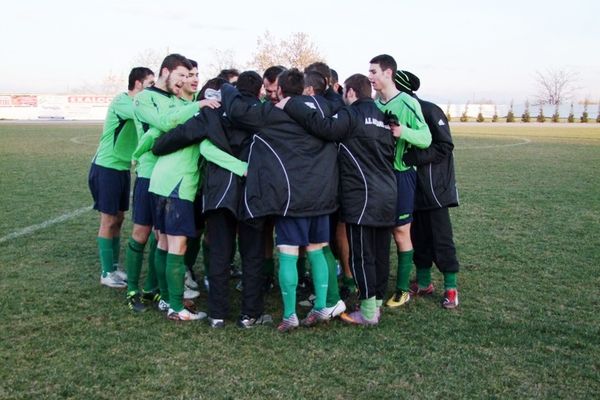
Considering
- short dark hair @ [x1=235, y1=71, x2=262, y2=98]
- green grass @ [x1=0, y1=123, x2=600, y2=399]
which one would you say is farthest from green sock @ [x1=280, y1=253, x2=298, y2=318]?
short dark hair @ [x1=235, y1=71, x2=262, y2=98]

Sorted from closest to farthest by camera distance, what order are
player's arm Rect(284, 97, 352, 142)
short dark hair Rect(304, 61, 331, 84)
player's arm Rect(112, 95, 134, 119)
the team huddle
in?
1. player's arm Rect(284, 97, 352, 142)
2. the team huddle
3. short dark hair Rect(304, 61, 331, 84)
4. player's arm Rect(112, 95, 134, 119)

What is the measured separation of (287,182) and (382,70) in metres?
1.27

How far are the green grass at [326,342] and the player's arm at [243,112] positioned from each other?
5.07 feet

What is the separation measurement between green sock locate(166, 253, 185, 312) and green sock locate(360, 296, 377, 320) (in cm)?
143

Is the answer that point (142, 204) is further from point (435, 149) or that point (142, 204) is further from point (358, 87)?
point (435, 149)

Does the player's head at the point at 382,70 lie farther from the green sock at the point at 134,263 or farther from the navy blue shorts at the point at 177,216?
the green sock at the point at 134,263

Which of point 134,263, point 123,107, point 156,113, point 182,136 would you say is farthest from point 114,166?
point 182,136

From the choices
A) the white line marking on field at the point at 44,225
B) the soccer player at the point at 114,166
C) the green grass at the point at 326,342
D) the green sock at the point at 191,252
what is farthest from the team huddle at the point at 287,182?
the white line marking on field at the point at 44,225

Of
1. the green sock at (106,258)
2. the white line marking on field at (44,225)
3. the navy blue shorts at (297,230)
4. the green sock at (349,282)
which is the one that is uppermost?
the navy blue shorts at (297,230)

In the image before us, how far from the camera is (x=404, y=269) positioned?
5.20 meters

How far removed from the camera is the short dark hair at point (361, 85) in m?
4.62

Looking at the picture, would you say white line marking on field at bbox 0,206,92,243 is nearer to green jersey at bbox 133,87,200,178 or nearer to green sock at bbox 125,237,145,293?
green sock at bbox 125,237,145,293

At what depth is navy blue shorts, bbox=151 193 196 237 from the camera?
4559mm

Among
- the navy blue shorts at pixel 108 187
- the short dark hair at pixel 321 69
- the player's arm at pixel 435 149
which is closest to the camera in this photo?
the short dark hair at pixel 321 69
